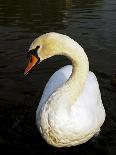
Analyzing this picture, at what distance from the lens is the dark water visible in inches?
303

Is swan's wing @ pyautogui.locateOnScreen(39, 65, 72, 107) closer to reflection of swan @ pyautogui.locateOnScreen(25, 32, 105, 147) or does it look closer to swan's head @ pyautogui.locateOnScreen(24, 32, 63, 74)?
reflection of swan @ pyautogui.locateOnScreen(25, 32, 105, 147)

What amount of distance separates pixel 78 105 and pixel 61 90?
1.47ft

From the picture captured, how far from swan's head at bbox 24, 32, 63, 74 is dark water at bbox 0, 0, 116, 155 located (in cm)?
224

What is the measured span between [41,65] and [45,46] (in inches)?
244

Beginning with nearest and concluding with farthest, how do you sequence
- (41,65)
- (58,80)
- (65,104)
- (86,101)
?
(65,104)
(86,101)
(58,80)
(41,65)

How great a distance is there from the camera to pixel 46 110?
20.2 ft

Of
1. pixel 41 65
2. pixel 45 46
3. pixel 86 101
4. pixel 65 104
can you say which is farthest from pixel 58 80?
pixel 41 65

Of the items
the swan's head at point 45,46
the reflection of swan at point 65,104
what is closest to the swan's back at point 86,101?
the reflection of swan at point 65,104

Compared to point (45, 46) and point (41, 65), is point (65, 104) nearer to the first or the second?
point (45, 46)

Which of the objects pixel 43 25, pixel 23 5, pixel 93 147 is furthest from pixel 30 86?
pixel 23 5

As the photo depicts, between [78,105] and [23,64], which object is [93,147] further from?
[23,64]

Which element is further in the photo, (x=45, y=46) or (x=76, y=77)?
(x=76, y=77)

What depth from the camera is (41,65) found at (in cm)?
1220

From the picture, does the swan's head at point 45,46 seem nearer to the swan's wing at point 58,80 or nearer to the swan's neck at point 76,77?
the swan's neck at point 76,77
